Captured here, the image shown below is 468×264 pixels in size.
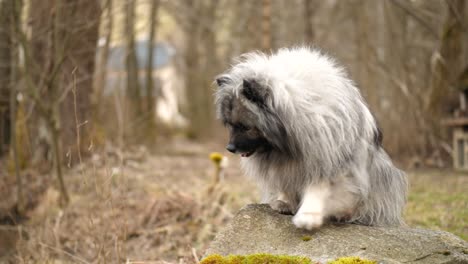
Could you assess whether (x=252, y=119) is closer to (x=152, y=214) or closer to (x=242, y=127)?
(x=242, y=127)

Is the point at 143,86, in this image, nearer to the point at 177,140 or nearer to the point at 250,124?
the point at 177,140

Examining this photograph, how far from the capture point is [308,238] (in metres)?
3.84

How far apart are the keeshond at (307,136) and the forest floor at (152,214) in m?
1.19

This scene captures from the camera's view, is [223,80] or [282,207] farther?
[282,207]

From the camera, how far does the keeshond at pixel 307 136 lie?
3936 millimetres

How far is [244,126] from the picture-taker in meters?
4.03

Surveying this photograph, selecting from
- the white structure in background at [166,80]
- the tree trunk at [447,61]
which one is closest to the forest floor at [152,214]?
the tree trunk at [447,61]

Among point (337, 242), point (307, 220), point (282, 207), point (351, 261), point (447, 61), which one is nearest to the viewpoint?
point (351, 261)

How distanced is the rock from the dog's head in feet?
1.77

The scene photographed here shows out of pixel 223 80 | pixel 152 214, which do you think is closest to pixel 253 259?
pixel 223 80

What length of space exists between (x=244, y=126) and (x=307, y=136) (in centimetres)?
44

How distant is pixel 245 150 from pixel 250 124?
0.18 meters

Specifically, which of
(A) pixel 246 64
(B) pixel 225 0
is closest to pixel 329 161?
(A) pixel 246 64

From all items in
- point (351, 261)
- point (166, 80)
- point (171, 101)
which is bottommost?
point (351, 261)
